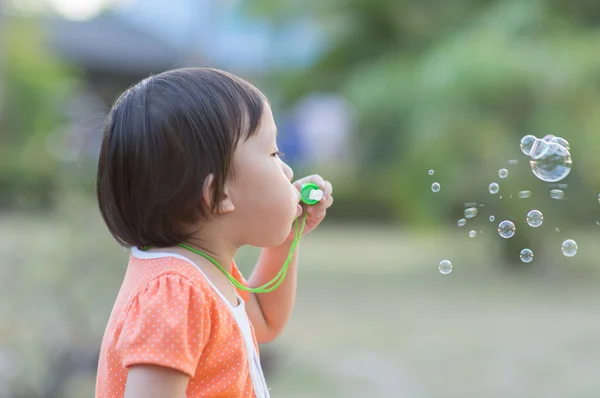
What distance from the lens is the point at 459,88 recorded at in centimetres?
724

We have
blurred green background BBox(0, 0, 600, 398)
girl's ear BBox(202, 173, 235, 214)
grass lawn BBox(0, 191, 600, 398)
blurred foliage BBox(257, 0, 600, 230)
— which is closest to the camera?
girl's ear BBox(202, 173, 235, 214)

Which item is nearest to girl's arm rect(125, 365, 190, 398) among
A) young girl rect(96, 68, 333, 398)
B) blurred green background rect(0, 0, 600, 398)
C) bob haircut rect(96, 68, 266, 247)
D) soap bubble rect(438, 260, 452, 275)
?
young girl rect(96, 68, 333, 398)

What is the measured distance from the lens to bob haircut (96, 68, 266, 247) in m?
1.24

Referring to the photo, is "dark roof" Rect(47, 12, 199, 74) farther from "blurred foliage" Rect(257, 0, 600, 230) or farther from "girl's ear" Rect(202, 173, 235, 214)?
"girl's ear" Rect(202, 173, 235, 214)

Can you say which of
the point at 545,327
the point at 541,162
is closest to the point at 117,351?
the point at 541,162

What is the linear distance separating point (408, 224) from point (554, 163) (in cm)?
686

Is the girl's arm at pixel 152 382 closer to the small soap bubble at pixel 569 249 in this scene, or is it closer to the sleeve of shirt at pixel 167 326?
the sleeve of shirt at pixel 167 326

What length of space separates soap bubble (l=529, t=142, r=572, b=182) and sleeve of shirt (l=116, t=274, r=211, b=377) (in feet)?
3.88

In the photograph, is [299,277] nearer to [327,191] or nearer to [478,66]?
[478,66]

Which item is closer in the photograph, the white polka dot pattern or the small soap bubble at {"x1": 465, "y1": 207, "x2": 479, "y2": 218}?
the white polka dot pattern

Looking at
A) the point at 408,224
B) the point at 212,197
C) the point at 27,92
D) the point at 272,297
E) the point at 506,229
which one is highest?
the point at 212,197

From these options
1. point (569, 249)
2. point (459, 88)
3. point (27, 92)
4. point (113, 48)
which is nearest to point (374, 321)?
point (459, 88)

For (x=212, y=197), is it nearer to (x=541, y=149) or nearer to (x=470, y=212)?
(x=470, y=212)

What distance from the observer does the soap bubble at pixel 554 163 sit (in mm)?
2104
